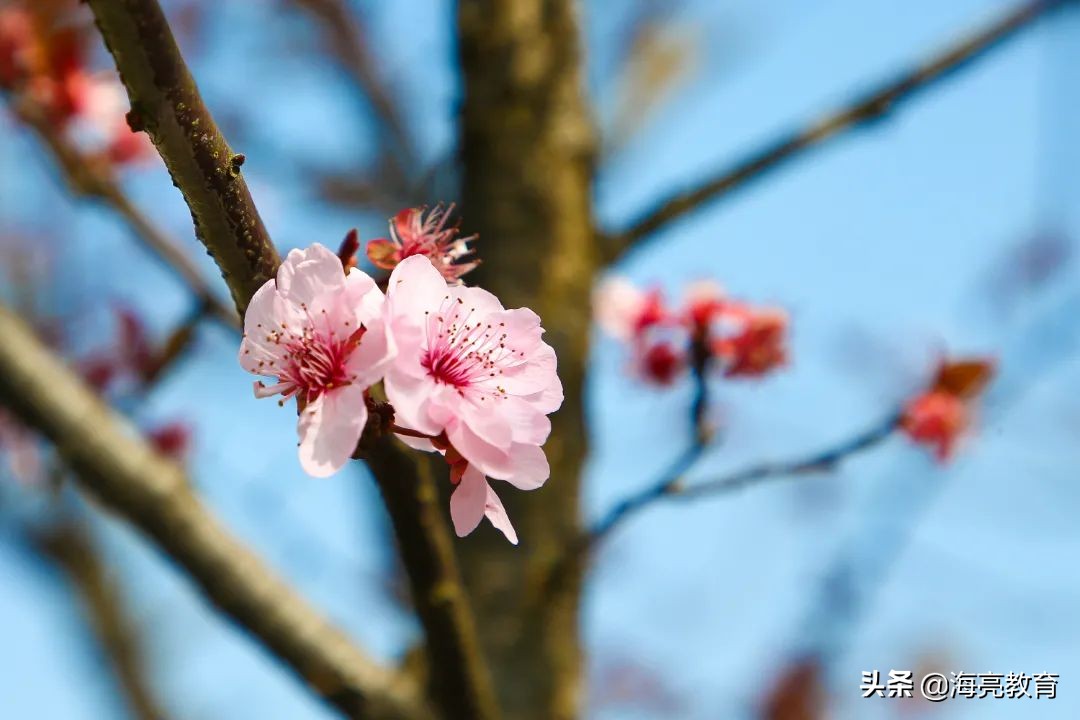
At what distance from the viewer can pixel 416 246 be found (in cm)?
102

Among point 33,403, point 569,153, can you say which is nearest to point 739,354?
point 569,153

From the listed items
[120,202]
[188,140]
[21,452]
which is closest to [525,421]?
[188,140]

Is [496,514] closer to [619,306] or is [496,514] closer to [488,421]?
[488,421]

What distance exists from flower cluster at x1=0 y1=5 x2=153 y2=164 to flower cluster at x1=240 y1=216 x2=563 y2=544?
1423mm

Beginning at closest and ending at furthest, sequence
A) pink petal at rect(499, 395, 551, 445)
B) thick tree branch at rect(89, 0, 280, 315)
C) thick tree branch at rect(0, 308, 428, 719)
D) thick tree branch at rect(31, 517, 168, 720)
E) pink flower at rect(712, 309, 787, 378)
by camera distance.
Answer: thick tree branch at rect(89, 0, 280, 315) → pink petal at rect(499, 395, 551, 445) → thick tree branch at rect(0, 308, 428, 719) → pink flower at rect(712, 309, 787, 378) → thick tree branch at rect(31, 517, 168, 720)

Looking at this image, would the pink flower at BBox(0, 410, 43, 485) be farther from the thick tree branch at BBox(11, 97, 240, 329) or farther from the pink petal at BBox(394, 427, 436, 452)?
the pink petal at BBox(394, 427, 436, 452)

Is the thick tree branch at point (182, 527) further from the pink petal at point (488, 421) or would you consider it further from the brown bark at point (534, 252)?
the pink petal at point (488, 421)

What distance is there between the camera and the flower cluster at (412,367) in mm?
819

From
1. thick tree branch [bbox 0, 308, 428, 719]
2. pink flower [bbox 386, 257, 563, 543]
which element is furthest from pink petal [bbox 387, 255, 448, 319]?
thick tree branch [bbox 0, 308, 428, 719]

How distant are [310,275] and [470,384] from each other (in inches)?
7.1

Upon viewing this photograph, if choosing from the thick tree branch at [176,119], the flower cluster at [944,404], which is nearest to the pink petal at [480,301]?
the thick tree branch at [176,119]

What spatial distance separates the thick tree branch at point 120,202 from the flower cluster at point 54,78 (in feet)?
0.42

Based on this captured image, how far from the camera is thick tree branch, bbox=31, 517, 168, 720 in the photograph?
4539mm

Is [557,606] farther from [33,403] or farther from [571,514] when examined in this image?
[33,403]
